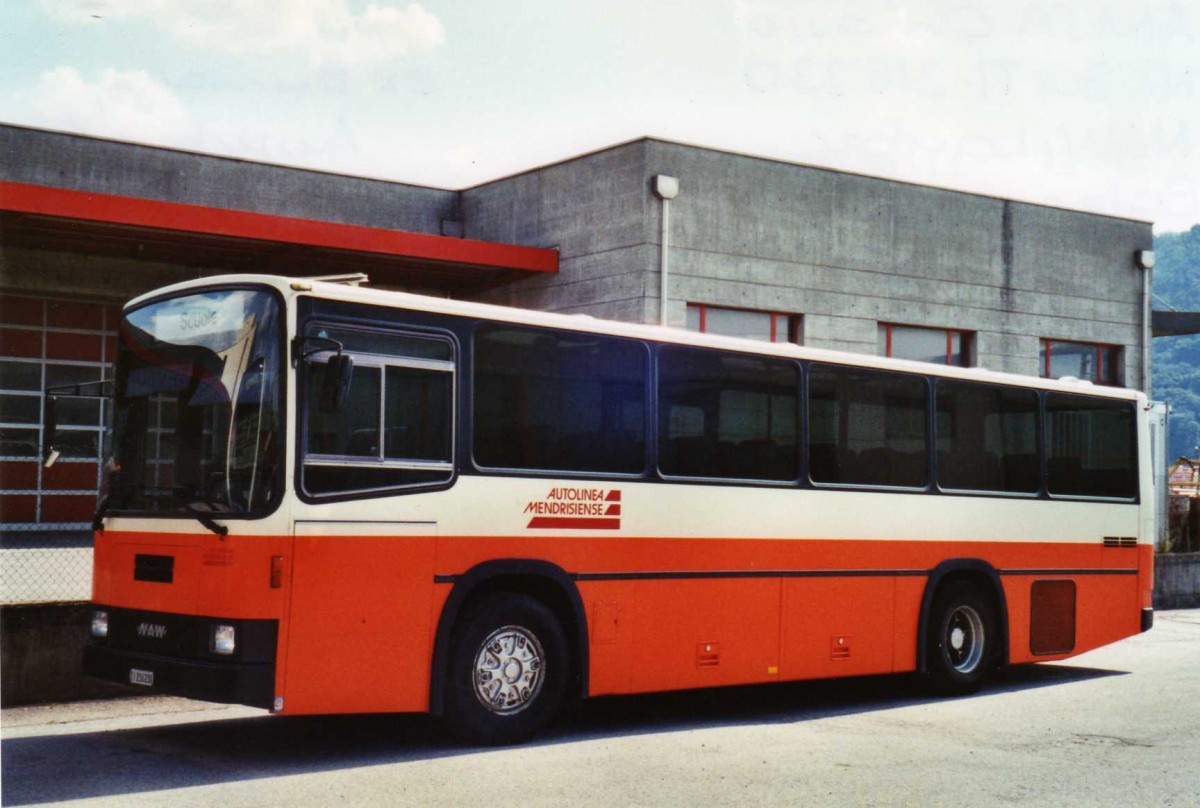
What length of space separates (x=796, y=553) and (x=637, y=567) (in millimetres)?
1811

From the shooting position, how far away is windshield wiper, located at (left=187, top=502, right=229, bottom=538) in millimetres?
8742

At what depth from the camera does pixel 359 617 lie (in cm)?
907

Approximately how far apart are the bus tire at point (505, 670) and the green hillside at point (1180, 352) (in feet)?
262

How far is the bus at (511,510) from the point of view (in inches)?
349

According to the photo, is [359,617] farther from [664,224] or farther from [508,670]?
[664,224]

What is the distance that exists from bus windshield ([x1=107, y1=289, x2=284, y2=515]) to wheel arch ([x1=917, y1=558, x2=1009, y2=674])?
6.71 meters

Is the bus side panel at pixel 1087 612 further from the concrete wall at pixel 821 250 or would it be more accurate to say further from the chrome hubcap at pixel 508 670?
the concrete wall at pixel 821 250

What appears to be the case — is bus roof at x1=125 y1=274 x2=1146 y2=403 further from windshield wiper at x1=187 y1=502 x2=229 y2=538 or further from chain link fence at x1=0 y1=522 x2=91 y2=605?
chain link fence at x1=0 y1=522 x2=91 y2=605

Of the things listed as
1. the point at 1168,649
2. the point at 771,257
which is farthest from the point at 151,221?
the point at 1168,649

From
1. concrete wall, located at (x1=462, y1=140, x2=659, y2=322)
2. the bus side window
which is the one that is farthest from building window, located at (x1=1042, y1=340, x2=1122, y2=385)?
the bus side window

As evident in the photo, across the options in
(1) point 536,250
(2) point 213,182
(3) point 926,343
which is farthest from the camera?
(3) point 926,343

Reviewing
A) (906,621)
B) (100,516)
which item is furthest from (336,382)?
(906,621)

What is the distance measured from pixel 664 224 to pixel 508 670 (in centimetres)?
1268

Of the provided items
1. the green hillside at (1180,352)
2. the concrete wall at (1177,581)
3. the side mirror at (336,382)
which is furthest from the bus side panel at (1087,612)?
the green hillside at (1180,352)
